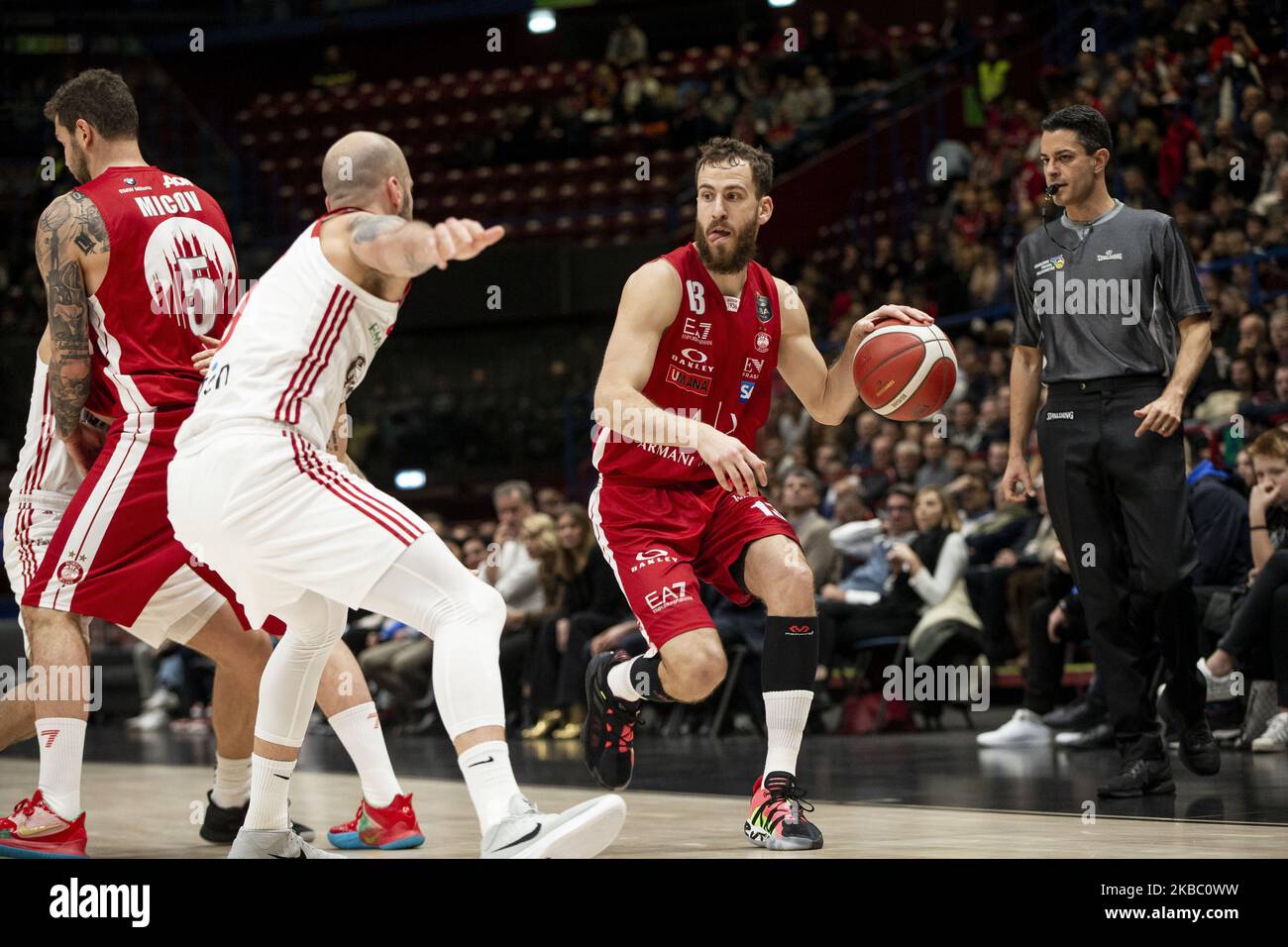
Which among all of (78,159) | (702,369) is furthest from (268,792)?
(78,159)

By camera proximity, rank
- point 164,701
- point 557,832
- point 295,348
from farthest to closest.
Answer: point 164,701 < point 295,348 < point 557,832

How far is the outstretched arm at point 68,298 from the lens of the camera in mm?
4316

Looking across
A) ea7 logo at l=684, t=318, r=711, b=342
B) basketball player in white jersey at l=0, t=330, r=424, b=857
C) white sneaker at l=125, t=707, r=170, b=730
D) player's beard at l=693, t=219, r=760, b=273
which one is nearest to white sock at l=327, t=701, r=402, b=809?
basketball player in white jersey at l=0, t=330, r=424, b=857

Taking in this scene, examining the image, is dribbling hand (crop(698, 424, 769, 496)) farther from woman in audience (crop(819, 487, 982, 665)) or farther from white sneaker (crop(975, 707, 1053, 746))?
woman in audience (crop(819, 487, 982, 665))

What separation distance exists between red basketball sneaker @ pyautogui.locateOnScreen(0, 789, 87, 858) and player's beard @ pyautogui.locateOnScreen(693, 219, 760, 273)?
2409mm

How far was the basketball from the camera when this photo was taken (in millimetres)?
4559

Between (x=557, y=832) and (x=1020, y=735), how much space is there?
477 cm

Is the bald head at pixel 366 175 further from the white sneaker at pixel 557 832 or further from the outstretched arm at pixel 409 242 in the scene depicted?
the white sneaker at pixel 557 832

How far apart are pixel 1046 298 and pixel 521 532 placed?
5650 millimetres

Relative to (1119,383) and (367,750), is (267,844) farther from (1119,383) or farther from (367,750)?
(1119,383)

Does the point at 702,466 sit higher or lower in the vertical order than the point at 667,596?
higher

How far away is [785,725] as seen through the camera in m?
4.32

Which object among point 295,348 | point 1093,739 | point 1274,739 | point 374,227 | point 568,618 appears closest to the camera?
point 374,227
